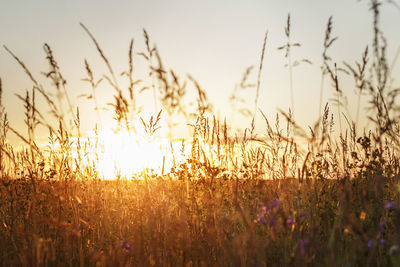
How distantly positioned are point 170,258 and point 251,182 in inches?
57.3

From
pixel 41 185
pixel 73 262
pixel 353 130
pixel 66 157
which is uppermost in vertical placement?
pixel 353 130

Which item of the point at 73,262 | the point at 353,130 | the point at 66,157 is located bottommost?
the point at 73,262

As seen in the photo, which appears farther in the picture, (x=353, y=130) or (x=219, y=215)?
(x=353, y=130)

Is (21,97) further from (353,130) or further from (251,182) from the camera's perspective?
(353,130)

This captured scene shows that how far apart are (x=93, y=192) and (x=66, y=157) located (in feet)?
1.56

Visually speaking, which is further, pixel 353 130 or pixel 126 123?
pixel 353 130

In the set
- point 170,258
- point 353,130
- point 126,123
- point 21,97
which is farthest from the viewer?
point 353,130

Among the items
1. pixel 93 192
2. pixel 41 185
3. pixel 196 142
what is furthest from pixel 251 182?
pixel 41 185

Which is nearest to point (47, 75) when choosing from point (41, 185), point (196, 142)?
point (41, 185)

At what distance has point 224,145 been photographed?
11.9 ft

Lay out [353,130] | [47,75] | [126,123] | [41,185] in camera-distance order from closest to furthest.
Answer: [47,75], [126,123], [41,185], [353,130]

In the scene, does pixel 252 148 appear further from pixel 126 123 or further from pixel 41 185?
pixel 41 185

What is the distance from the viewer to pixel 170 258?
252 centimetres

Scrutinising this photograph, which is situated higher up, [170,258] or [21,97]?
[21,97]
